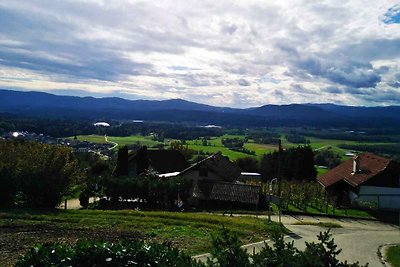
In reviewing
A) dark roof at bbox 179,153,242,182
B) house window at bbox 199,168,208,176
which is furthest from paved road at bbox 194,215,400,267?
dark roof at bbox 179,153,242,182

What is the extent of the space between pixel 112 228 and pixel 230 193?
15414 millimetres

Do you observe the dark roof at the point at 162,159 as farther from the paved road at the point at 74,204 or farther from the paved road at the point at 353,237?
the paved road at the point at 353,237

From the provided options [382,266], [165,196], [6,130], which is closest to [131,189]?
[165,196]

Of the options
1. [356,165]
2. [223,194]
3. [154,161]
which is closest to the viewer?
[223,194]

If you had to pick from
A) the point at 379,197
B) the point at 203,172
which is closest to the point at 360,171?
the point at 379,197

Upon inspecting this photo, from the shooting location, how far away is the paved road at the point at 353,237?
A: 17.3m

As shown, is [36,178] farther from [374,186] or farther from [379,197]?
[379,197]

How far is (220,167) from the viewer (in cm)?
4375

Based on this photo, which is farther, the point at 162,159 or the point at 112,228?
the point at 162,159

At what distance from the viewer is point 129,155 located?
49969 millimetres

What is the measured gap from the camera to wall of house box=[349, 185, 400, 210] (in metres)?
33.2

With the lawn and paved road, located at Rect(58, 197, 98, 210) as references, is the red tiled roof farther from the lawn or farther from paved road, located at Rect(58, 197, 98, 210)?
paved road, located at Rect(58, 197, 98, 210)

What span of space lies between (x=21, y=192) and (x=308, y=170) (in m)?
37.0

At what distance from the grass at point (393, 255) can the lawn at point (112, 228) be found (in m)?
4.86
